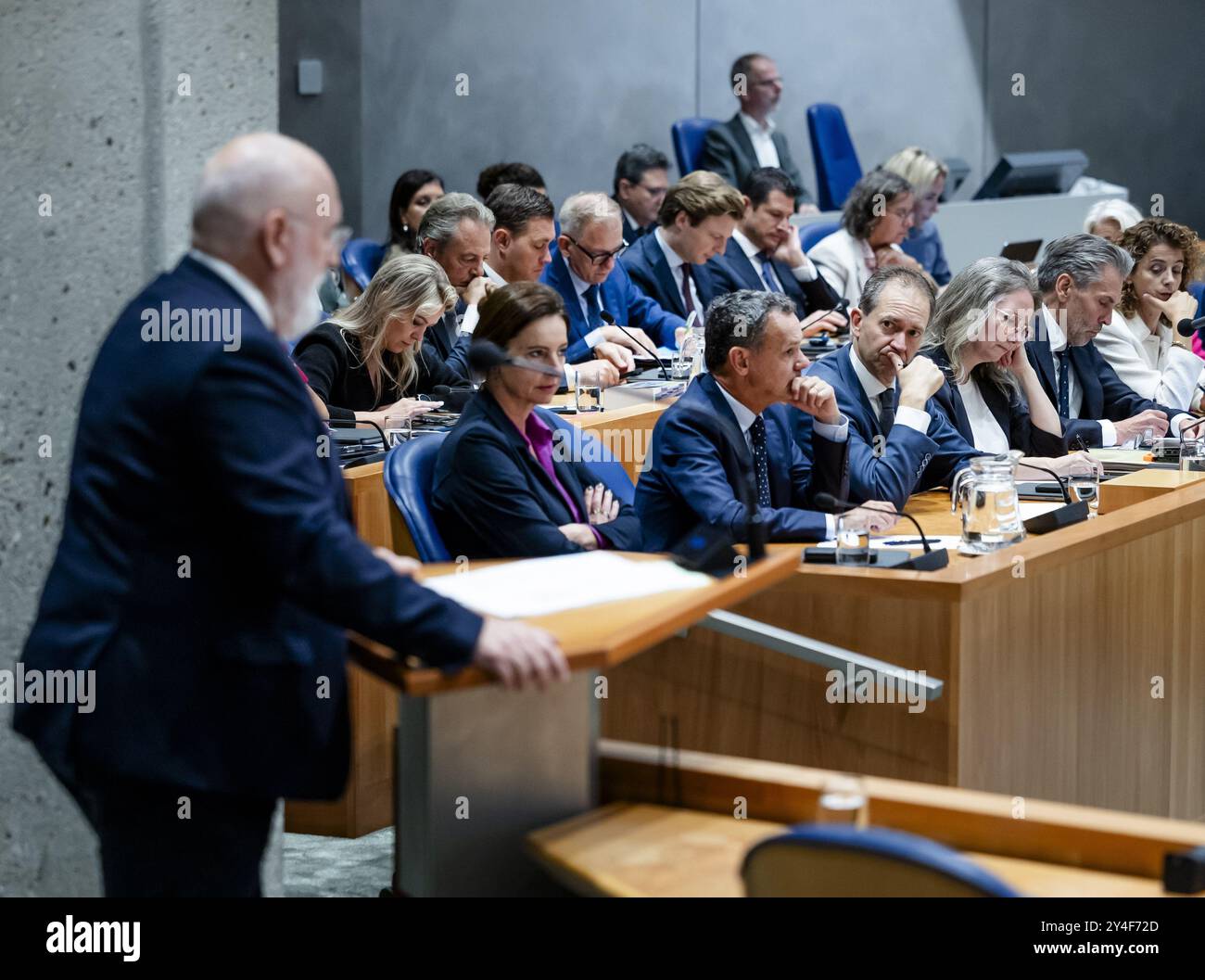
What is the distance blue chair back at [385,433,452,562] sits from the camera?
9.95 ft

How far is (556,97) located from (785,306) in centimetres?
626

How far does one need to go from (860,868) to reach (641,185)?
632cm

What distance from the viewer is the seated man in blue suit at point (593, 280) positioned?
223 inches

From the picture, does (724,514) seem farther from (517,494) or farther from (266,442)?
(266,442)

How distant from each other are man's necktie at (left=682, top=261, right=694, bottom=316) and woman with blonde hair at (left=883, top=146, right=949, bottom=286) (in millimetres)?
1847

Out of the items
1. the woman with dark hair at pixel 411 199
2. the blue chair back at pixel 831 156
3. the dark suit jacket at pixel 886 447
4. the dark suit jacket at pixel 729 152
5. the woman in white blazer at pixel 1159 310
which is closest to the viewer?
the dark suit jacket at pixel 886 447

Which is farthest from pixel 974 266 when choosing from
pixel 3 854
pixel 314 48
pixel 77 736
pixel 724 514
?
pixel 314 48

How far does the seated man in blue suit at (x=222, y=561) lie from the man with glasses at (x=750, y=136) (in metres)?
7.14

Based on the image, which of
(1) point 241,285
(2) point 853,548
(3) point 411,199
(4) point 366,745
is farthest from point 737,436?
(3) point 411,199

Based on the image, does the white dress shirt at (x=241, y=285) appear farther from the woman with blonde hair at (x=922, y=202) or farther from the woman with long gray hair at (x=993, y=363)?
the woman with blonde hair at (x=922, y=202)

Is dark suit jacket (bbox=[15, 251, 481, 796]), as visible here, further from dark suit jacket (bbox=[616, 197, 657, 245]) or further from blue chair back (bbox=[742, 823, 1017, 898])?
dark suit jacket (bbox=[616, 197, 657, 245])

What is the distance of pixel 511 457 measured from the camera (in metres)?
3.15

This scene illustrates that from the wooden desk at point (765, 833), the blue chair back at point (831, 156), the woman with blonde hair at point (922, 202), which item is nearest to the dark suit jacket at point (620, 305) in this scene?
the woman with blonde hair at point (922, 202)
